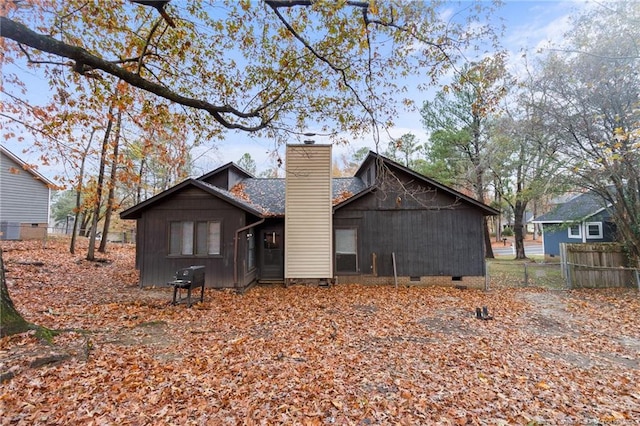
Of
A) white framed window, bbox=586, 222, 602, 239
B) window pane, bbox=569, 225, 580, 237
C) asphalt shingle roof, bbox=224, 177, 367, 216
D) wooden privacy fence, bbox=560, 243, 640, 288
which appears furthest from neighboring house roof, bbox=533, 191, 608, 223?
asphalt shingle roof, bbox=224, 177, 367, 216

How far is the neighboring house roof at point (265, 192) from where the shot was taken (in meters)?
10.6

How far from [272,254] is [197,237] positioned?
3.60m

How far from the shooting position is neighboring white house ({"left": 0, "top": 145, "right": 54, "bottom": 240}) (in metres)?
18.3

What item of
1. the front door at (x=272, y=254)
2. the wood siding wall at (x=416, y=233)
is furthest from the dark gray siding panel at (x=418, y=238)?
the front door at (x=272, y=254)

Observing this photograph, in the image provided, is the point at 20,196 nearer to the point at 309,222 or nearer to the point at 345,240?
the point at 309,222

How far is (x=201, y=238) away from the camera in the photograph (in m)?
10.9

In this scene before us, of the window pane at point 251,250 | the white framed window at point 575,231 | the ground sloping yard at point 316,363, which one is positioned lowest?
the ground sloping yard at point 316,363

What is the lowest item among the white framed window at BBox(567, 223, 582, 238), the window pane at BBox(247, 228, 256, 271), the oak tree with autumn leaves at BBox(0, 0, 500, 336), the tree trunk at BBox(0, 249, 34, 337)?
the tree trunk at BBox(0, 249, 34, 337)

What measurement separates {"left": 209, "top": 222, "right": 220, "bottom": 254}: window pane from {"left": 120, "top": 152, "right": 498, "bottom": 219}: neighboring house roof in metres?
1.12

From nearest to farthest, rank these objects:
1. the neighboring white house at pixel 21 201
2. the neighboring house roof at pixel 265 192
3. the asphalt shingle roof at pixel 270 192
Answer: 1. the neighboring house roof at pixel 265 192
2. the asphalt shingle roof at pixel 270 192
3. the neighboring white house at pixel 21 201

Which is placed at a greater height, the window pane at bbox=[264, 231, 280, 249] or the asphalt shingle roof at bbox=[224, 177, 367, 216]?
the asphalt shingle roof at bbox=[224, 177, 367, 216]

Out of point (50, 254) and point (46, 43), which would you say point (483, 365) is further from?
point (50, 254)

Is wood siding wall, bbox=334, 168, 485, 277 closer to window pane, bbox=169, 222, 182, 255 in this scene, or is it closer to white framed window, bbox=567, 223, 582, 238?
window pane, bbox=169, 222, 182, 255

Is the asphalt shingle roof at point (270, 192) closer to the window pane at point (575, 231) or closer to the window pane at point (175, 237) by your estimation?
the window pane at point (175, 237)
